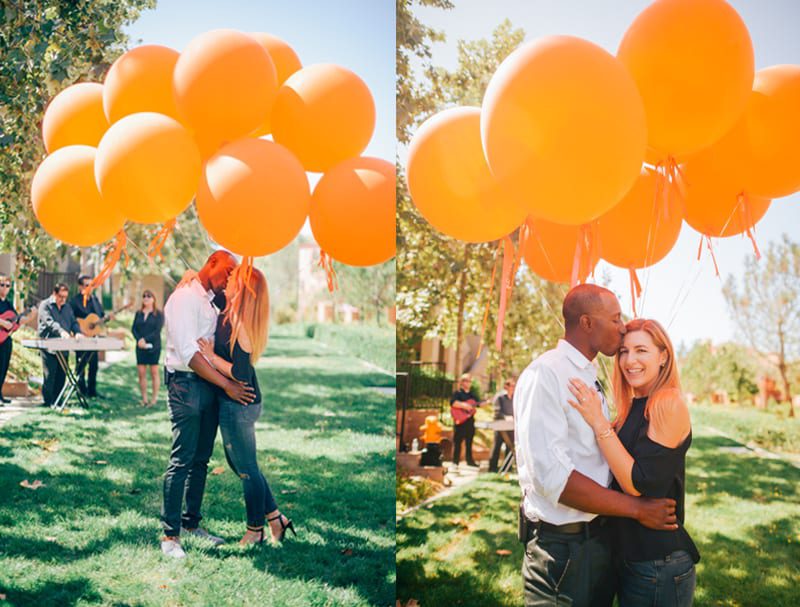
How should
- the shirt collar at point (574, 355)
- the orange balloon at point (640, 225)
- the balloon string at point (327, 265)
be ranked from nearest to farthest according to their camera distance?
1. the shirt collar at point (574, 355)
2. the orange balloon at point (640, 225)
3. the balloon string at point (327, 265)

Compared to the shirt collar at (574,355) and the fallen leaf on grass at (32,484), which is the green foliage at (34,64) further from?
the shirt collar at (574,355)

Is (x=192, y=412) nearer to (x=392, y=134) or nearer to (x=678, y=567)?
(x=392, y=134)

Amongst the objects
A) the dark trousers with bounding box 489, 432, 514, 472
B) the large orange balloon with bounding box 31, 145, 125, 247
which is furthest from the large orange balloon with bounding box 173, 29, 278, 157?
the dark trousers with bounding box 489, 432, 514, 472

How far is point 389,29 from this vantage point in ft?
10.3

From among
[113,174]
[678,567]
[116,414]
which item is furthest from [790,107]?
[116,414]

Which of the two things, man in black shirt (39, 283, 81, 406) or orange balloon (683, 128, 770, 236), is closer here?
orange balloon (683, 128, 770, 236)

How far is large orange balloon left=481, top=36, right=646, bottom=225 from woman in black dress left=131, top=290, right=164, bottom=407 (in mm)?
1670

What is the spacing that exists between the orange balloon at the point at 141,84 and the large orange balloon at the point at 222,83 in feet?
0.47

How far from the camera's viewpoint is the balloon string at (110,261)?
8.53 feet

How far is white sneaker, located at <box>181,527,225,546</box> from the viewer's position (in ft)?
9.56

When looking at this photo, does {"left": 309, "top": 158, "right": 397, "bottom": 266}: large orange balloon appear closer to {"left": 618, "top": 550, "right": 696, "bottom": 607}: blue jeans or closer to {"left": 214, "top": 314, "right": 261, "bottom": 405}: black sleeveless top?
{"left": 214, "top": 314, "right": 261, "bottom": 405}: black sleeveless top

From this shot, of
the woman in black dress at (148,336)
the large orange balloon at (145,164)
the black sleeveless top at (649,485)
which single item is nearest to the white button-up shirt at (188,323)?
the woman in black dress at (148,336)

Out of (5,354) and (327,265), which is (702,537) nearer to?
(327,265)

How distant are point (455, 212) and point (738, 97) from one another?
0.89m
